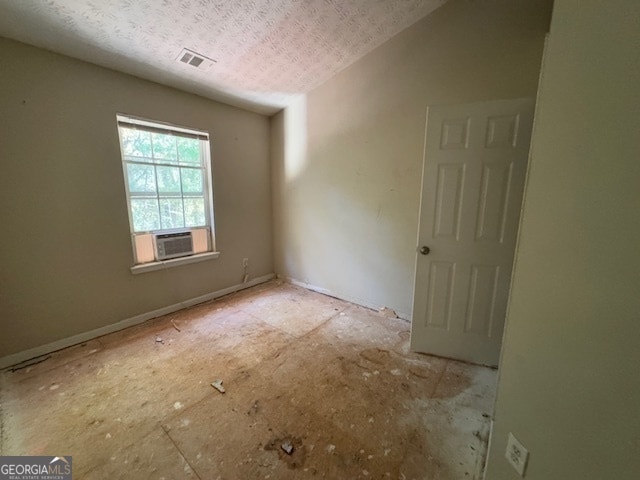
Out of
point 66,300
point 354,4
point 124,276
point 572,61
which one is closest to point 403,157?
point 354,4

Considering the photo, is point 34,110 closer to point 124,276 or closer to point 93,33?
point 93,33

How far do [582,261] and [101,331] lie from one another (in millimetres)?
3351

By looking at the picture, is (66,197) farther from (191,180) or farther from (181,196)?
(191,180)

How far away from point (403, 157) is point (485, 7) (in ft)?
4.13

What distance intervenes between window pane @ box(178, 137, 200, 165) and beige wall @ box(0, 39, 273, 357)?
0.62 ft

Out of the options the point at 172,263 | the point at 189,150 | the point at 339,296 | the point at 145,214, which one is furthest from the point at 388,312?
the point at 189,150

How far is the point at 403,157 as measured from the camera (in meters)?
2.55

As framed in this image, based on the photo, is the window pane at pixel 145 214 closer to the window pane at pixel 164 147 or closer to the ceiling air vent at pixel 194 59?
the window pane at pixel 164 147

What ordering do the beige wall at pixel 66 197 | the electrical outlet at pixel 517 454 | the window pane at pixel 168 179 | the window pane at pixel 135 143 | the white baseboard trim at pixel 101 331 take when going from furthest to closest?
the window pane at pixel 168 179, the window pane at pixel 135 143, the white baseboard trim at pixel 101 331, the beige wall at pixel 66 197, the electrical outlet at pixel 517 454

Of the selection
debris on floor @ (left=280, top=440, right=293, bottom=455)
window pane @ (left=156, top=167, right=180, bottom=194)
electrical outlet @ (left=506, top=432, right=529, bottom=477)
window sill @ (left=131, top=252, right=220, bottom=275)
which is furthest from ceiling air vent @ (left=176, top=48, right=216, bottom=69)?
electrical outlet @ (left=506, top=432, right=529, bottom=477)

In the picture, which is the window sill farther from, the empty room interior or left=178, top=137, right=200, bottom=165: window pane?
left=178, top=137, right=200, bottom=165: window pane

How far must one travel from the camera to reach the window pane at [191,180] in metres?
2.85

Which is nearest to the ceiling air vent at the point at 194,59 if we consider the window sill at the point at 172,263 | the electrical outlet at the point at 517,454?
the window sill at the point at 172,263

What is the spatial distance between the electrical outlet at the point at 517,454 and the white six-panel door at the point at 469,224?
3.56ft
